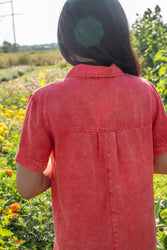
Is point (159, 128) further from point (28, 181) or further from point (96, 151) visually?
point (28, 181)

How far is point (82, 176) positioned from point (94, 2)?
514mm

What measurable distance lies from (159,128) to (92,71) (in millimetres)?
310

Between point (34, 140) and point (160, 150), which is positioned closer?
point (34, 140)

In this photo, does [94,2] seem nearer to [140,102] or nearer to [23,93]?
[140,102]

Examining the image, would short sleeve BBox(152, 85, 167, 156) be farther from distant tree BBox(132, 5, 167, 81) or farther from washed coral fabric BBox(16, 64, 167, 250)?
distant tree BBox(132, 5, 167, 81)

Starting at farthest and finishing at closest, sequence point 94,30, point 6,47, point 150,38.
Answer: point 6,47
point 150,38
point 94,30

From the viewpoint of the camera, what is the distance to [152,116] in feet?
3.06

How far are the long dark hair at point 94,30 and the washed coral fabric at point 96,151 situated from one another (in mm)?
46

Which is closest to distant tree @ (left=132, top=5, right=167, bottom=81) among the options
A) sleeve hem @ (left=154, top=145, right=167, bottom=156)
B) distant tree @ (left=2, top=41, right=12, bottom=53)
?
sleeve hem @ (left=154, top=145, right=167, bottom=156)

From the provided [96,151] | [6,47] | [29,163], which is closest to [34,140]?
[29,163]

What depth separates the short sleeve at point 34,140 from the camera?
32.4 inches

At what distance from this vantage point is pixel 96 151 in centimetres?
85


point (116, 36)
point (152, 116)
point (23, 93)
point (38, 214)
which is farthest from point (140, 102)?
point (23, 93)

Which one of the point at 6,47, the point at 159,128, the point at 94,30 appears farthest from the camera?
the point at 6,47
